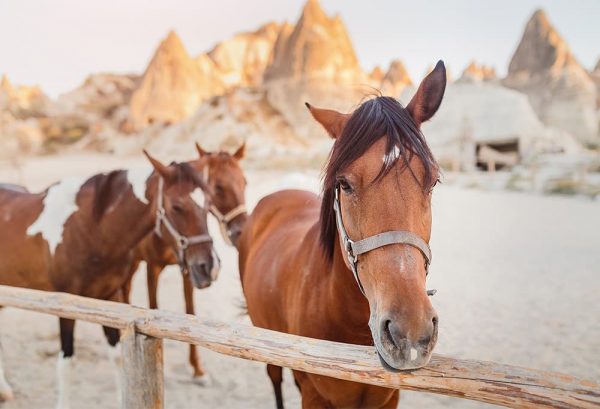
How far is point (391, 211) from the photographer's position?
1.21 metres

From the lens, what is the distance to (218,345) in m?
1.69

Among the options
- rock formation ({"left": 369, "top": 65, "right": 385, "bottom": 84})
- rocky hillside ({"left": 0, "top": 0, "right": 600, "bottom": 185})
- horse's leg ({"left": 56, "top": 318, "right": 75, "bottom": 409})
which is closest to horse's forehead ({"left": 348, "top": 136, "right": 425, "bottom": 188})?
horse's leg ({"left": 56, "top": 318, "right": 75, "bottom": 409})

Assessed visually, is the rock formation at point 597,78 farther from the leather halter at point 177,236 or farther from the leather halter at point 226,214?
the leather halter at point 177,236

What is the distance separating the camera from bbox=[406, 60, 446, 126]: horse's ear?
1.51 meters

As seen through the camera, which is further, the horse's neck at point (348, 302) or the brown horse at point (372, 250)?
the horse's neck at point (348, 302)

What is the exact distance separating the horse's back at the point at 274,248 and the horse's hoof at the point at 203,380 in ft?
3.47

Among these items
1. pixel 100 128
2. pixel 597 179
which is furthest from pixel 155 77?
pixel 597 179

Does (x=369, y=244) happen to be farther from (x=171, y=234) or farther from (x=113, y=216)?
(x=113, y=216)

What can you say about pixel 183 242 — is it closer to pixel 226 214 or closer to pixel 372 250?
pixel 226 214

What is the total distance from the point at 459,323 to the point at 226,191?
3.23m

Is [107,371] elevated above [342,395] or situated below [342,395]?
below

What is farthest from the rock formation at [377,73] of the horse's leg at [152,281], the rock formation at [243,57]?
the horse's leg at [152,281]

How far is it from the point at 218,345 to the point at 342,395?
0.58 m

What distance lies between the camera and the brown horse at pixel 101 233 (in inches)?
119
